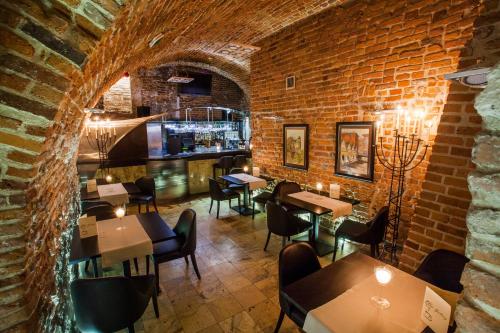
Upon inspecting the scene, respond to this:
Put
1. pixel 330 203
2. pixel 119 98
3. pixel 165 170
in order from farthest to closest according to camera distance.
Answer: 1. pixel 119 98
2. pixel 165 170
3. pixel 330 203

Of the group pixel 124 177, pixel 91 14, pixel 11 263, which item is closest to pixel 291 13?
pixel 91 14

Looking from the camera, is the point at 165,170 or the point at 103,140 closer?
the point at 103,140

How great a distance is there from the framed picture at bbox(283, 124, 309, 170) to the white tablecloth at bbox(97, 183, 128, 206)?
3.30 m

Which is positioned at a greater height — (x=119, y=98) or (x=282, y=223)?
(x=119, y=98)

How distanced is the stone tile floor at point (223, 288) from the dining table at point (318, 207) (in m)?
0.29

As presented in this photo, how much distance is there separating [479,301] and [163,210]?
19.8ft

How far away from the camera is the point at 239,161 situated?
773 centimetres

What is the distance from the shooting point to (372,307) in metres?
1.77

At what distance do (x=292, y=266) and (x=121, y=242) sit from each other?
6.12ft

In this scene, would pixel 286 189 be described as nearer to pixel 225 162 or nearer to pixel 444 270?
pixel 444 270

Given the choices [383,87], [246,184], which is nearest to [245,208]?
[246,184]

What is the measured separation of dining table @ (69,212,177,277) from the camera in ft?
8.43

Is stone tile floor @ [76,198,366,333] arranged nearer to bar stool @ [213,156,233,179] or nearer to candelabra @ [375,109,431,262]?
candelabra @ [375,109,431,262]

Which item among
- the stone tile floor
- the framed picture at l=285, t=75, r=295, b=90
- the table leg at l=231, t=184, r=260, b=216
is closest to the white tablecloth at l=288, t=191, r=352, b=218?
the stone tile floor
